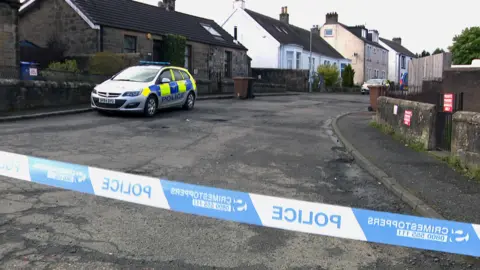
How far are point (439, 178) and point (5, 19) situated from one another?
15.4m

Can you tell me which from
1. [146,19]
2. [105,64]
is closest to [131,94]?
[105,64]

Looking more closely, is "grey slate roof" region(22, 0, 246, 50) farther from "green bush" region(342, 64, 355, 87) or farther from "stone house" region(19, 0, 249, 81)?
"green bush" region(342, 64, 355, 87)

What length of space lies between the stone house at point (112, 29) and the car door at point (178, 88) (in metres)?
5.43

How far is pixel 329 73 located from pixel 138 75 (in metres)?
32.8

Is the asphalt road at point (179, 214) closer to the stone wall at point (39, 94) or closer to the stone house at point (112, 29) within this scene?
the stone wall at point (39, 94)

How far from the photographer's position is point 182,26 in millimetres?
31328

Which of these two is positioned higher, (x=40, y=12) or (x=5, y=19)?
(x=40, y=12)

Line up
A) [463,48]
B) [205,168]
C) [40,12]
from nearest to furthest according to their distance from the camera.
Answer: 1. [205,168]
2. [40,12]
3. [463,48]

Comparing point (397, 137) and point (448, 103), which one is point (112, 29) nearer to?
point (397, 137)

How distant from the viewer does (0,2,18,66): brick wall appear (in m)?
16.2

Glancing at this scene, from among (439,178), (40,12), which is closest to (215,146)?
(439,178)

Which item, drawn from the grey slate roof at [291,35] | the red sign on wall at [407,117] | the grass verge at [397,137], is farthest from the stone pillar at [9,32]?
the grey slate roof at [291,35]

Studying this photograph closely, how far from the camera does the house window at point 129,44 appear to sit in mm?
25453

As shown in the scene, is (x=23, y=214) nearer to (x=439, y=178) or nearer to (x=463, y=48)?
(x=439, y=178)
